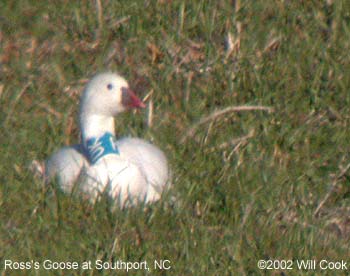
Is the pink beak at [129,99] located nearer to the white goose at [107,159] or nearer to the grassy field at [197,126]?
the white goose at [107,159]

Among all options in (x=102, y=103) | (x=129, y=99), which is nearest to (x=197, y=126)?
(x=129, y=99)

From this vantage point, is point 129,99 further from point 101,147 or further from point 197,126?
point 197,126

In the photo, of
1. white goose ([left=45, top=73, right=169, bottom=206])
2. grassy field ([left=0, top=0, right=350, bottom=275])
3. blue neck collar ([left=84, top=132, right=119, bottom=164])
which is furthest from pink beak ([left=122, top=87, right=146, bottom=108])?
grassy field ([left=0, top=0, right=350, bottom=275])

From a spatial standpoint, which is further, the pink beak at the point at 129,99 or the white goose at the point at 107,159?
the pink beak at the point at 129,99

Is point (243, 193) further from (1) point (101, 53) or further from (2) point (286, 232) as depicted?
(1) point (101, 53)

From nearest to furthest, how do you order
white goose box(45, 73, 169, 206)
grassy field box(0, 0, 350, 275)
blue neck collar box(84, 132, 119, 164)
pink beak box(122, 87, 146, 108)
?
grassy field box(0, 0, 350, 275)
white goose box(45, 73, 169, 206)
blue neck collar box(84, 132, 119, 164)
pink beak box(122, 87, 146, 108)

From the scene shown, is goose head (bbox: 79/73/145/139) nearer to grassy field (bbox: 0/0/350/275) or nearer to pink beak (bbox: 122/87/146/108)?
pink beak (bbox: 122/87/146/108)

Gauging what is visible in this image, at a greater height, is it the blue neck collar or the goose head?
the goose head

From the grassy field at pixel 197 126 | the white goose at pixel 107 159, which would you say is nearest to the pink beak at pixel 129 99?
the white goose at pixel 107 159
